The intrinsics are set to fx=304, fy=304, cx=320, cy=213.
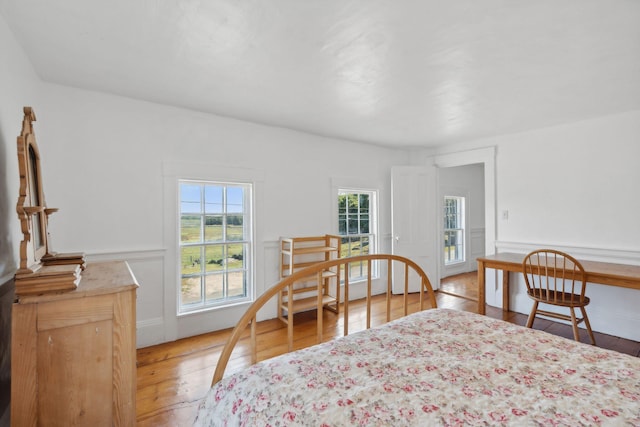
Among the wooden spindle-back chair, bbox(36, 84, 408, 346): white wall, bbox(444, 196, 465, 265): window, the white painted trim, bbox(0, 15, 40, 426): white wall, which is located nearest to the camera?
bbox(0, 15, 40, 426): white wall

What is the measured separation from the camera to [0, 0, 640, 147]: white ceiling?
1.58 m

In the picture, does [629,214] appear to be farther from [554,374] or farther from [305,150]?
[305,150]

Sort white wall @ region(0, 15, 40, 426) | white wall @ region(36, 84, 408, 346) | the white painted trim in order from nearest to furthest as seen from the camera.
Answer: white wall @ region(0, 15, 40, 426), white wall @ region(36, 84, 408, 346), the white painted trim

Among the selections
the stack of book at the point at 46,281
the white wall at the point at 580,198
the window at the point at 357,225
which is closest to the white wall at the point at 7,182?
the stack of book at the point at 46,281

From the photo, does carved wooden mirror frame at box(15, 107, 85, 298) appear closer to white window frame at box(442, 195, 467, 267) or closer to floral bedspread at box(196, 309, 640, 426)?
floral bedspread at box(196, 309, 640, 426)

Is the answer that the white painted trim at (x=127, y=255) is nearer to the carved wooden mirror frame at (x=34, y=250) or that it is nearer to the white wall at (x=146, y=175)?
the white wall at (x=146, y=175)

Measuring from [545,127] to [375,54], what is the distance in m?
2.92

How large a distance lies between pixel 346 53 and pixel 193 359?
2748 millimetres

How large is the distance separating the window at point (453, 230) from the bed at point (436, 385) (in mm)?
4916

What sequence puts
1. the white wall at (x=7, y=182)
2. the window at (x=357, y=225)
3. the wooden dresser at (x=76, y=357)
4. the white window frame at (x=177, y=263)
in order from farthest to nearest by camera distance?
the window at (x=357, y=225)
the white window frame at (x=177, y=263)
the white wall at (x=7, y=182)
the wooden dresser at (x=76, y=357)

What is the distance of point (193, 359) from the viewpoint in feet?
8.77

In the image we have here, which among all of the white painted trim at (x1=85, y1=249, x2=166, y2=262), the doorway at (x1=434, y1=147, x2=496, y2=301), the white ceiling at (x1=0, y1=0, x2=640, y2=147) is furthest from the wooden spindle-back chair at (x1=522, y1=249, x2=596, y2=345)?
the white painted trim at (x1=85, y1=249, x2=166, y2=262)

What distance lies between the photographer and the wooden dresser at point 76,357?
4.11 ft

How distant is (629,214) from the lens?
316 cm
